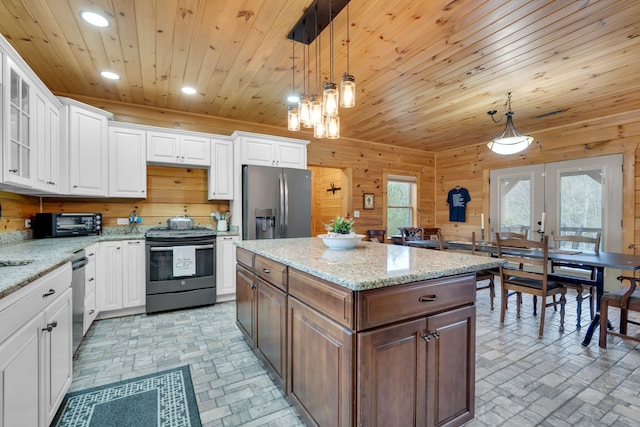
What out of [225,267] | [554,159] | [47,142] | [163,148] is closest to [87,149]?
[47,142]

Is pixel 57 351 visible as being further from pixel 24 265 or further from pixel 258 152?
pixel 258 152

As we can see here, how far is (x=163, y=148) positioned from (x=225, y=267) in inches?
65.8

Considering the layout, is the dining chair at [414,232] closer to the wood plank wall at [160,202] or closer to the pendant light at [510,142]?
the pendant light at [510,142]

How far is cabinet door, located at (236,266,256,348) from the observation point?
2343 millimetres

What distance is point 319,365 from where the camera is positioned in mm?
1439

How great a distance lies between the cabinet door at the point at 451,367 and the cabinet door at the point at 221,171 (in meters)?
3.26

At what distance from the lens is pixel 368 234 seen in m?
5.64

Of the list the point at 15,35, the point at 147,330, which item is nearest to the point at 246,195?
the point at 147,330

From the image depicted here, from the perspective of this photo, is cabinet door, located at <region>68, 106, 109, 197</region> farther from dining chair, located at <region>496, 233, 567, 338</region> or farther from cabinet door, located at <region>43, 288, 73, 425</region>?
dining chair, located at <region>496, 233, 567, 338</region>

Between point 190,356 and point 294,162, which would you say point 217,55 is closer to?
point 294,162

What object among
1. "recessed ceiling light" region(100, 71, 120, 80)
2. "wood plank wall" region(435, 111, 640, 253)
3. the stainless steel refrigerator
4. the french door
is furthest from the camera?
the french door

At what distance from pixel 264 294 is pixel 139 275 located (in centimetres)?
210

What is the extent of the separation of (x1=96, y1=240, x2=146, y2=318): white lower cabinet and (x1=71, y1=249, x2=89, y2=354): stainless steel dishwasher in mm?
738

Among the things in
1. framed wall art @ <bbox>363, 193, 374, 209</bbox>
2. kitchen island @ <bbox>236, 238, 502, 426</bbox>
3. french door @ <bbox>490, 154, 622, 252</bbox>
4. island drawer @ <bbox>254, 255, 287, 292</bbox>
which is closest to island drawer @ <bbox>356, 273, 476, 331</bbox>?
kitchen island @ <bbox>236, 238, 502, 426</bbox>
